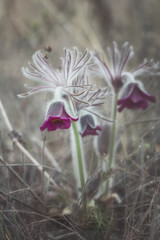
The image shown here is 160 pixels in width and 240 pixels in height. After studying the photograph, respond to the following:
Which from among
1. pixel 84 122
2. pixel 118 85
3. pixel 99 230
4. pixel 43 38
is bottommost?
pixel 99 230

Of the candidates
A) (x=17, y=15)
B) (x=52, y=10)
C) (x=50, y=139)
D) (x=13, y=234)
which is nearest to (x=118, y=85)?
(x=13, y=234)

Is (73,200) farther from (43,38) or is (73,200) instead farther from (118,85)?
(43,38)

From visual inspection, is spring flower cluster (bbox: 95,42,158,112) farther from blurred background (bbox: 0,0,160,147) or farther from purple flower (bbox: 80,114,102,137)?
blurred background (bbox: 0,0,160,147)

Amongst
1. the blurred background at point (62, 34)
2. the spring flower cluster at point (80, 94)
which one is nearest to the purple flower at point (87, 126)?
the spring flower cluster at point (80, 94)

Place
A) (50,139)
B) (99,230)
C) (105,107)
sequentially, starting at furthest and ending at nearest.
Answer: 1. (50,139)
2. (105,107)
3. (99,230)

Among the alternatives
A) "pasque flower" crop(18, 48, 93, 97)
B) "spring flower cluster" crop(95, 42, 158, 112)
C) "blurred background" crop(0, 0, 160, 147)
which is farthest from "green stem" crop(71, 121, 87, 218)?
"blurred background" crop(0, 0, 160, 147)

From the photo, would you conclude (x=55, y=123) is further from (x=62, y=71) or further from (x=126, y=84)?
(x=126, y=84)

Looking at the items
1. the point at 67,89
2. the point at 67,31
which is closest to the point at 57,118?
the point at 67,89
